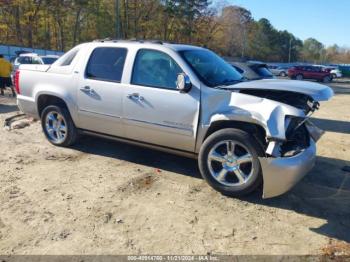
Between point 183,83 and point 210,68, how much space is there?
81cm

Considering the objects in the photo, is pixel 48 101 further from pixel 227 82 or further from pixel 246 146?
pixel 246 146

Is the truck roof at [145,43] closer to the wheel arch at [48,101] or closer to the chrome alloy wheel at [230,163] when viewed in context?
the wheel arch at [48,101]

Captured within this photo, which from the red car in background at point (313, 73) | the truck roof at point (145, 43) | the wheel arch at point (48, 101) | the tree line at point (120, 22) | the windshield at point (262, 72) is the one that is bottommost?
the red car in background at point (313, 73)

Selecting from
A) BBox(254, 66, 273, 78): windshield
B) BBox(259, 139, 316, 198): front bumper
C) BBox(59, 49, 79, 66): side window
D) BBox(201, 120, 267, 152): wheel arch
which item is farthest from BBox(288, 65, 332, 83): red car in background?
BBox(259, 139, 316, 198): front bumper

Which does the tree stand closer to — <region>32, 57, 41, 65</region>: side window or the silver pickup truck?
<region>32, 57, 41, 65</region>: side window

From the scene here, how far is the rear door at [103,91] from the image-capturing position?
5.46 m

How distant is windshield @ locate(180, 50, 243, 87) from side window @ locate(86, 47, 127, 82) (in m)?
0.99

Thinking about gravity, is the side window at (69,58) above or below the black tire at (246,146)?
above

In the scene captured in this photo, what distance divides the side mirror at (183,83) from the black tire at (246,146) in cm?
69

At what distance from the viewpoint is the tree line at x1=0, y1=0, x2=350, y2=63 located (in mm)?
54031

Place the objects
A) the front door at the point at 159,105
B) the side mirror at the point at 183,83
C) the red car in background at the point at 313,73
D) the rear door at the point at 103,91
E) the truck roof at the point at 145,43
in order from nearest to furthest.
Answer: the side mirror at the point at 183,83
the front door at the point at 159,105
the truck roof at the point at 145,43
the rear door at the point at 103,91
the red car in background at the point at 313,73

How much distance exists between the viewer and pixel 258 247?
3.49m

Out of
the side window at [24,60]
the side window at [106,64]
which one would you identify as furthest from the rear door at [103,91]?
the side window at [24,60]

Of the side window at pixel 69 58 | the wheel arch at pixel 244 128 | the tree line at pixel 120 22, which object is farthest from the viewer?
the tree line at pixel 120 22
